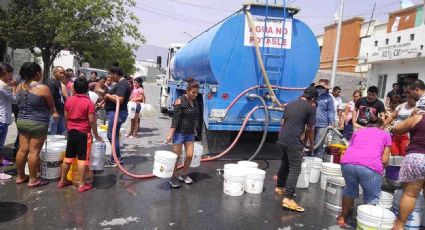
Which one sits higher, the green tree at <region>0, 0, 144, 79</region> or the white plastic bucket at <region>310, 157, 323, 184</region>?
the green tree at <region>0, 0, 144, 79</region>

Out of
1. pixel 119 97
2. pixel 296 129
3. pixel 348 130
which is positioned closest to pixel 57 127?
pixel 119 97

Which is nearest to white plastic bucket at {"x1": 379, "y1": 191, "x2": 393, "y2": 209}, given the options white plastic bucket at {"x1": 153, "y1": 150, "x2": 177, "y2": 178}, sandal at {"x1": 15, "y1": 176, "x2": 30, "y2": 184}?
white plastic bucket at {"x1": 153, "y1": 150, "x2": 177, "y2": 178}

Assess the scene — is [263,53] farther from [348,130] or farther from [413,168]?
[413,168]

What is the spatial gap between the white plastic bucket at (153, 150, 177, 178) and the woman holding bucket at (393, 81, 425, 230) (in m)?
3.02

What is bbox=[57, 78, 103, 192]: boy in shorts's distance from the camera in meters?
5.41

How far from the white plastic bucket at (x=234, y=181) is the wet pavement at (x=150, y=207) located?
0.09 metres

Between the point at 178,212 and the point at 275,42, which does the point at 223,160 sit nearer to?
the point at 275,42

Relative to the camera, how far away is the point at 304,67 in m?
8.30

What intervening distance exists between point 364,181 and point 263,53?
3983 mm

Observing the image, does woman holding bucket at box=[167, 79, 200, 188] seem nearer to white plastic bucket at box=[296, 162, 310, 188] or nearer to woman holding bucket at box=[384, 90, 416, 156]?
white plastic bucket at box=[296, 162, 310, 188]

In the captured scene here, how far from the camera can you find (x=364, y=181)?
182 inches

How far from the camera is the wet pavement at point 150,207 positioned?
4.56 meters

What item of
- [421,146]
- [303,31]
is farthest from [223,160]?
[421,146]

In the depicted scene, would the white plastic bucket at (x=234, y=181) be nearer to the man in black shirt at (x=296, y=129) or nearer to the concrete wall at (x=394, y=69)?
the man in black shirt at (x=296, y=129)
